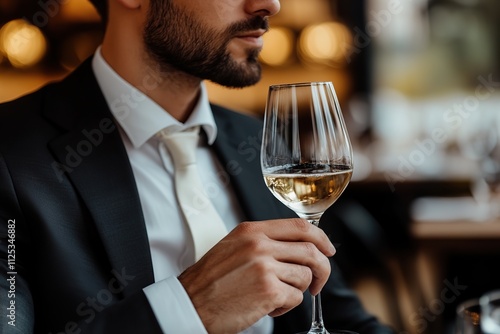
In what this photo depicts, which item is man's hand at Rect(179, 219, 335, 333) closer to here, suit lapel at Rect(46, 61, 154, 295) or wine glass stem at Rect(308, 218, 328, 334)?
wine glass stem at Rect(308, 218, 328, 334)

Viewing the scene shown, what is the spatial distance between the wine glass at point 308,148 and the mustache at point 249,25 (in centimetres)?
32

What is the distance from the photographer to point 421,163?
13.4 ft

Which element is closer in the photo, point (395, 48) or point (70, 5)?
point (70, 5)

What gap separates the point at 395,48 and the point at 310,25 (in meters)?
0.77

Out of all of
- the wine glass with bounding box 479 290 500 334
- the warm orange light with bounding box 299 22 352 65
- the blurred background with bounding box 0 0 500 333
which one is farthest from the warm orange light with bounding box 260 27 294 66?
the wine glass with bounding box 479 290 500 334

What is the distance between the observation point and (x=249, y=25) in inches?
54.6

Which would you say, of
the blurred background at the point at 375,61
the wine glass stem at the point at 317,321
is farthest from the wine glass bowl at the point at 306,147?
the blurred background at the point at 375,61

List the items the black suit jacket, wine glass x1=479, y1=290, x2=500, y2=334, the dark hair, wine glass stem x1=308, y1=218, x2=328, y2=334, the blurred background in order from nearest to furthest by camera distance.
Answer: wine glass x1=479, y1=290, x2=500, y2=334 → wine glass stem x1=308, y1=218, x2=328, y2=334 → the black suit jacket → the dark hair → the blurred background

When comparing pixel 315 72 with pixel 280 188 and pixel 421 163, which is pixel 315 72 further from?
pixel 280 188

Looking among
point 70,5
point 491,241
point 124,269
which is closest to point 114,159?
point 124,269

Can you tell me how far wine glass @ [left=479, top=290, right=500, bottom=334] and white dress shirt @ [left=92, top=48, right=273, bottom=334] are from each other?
2.05 ft

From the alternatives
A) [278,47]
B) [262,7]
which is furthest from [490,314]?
[278,47]

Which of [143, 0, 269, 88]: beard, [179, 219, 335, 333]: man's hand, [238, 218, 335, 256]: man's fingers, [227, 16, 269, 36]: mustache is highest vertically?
[227, 16, 269, 36]: mustache

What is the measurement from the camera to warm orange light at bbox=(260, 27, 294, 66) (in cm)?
636
